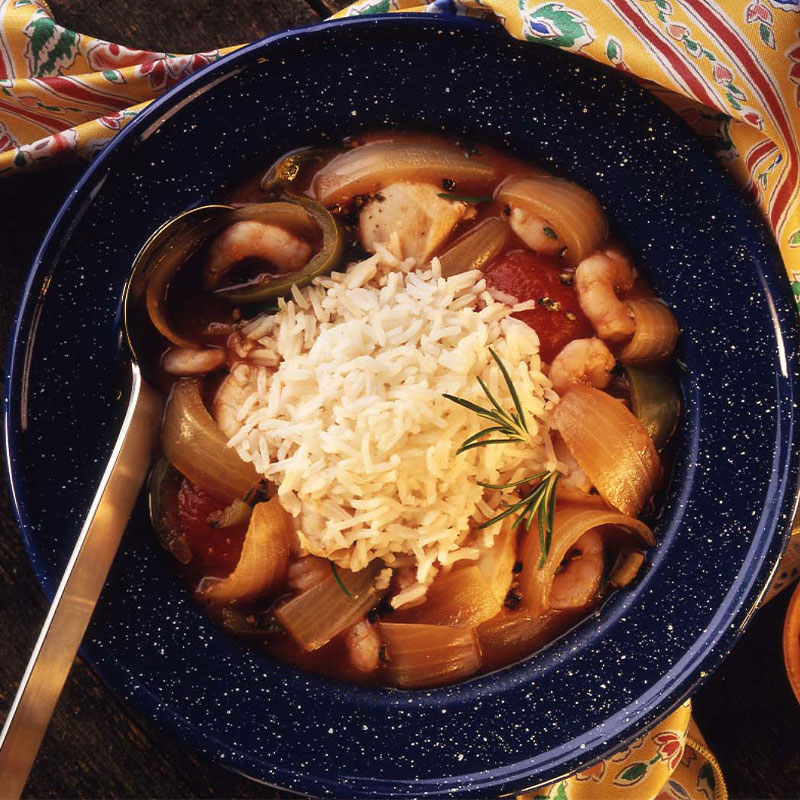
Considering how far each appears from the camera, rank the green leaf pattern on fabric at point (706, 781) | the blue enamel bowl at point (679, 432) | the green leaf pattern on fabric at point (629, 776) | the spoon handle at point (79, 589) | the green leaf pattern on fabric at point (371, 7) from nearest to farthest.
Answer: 1. the spoon handle at point (79, 589)
2. the blue enamel bowl at point (679, 432)
3. the green leaf pattern on fabric at point (371, 7)
4. the green leaf pattern on fabric at point (629, 776)
5. the green leaf pattern on fabric at point (706, 781)

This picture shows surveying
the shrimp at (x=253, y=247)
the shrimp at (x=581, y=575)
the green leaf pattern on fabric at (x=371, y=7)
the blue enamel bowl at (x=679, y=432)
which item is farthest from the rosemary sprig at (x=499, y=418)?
the green leaf pattern on fabric at (x=371, y=7)

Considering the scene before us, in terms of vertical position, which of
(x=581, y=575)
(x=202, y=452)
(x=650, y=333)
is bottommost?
(x=202, y=452)

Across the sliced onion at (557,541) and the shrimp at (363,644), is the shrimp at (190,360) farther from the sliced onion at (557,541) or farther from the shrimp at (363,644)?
the sliced onion at (557,541)

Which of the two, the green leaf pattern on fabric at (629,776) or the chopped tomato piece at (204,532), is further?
Answer: the green leaf pattern on fabric at (629,776)

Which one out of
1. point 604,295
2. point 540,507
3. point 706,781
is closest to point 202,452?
point 540,507

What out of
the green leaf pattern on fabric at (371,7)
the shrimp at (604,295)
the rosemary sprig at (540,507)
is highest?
the green leaf pattern on fabric at (371,7)

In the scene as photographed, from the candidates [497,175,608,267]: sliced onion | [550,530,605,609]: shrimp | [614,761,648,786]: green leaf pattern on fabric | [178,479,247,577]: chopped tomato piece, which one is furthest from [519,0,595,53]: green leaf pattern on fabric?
[614,761,648,786]: green leaf pattern on fabric

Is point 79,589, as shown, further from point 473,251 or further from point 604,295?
point 604,295
